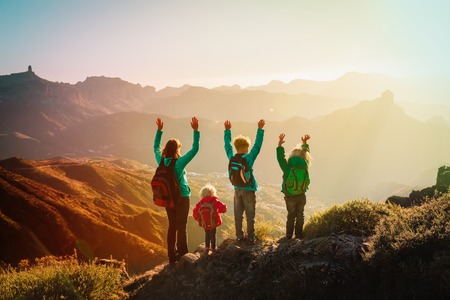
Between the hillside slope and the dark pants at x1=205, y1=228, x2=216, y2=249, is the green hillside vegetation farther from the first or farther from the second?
the hillside slope

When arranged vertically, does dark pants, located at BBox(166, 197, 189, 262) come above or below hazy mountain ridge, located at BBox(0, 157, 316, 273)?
above

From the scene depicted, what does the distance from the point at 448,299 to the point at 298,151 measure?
13.9 feet

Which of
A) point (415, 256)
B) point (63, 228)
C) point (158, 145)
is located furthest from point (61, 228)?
point (415, 256)

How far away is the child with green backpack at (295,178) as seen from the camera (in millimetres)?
6809

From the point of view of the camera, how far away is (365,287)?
12.4 feet

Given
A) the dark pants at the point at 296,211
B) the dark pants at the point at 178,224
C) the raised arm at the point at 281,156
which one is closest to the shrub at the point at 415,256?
the dark pants at the point at 296,211

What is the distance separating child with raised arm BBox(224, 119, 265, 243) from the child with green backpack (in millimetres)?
635

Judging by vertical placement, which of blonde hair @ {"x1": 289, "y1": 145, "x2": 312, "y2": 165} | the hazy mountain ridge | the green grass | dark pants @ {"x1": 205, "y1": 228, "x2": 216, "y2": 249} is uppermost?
blonde hair @ {"x1": 289, "y1": 145, "x2": 312, "y2": 165}

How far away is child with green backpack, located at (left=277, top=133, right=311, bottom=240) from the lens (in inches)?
268

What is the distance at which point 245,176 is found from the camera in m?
6.54

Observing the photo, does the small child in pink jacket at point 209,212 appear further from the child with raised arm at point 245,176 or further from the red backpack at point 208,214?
the child with raised arm at point 245,176

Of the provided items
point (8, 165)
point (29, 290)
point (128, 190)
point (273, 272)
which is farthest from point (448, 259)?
point (128, 190)

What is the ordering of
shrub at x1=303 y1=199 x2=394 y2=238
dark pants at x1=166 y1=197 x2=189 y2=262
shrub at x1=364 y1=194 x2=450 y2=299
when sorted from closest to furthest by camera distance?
1. shrub at x1=364 y1=194 x2=450 y2=299
2. dark pants at x1=166 y1=197 x2=189 y2=262
3. shrub at x1=303 y1=199 x2=394 y2=238

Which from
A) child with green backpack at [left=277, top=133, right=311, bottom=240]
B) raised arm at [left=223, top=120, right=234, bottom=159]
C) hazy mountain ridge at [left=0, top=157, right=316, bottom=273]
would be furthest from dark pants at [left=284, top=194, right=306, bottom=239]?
hazy mountain ridge at [left=0, top=157, right=316, bottom=273]
